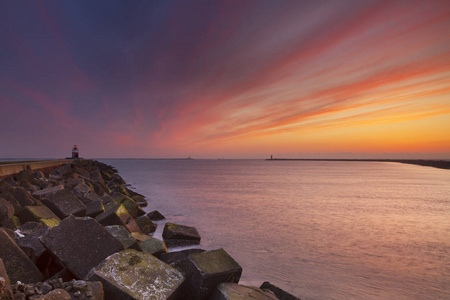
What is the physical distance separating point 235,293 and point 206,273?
388mm

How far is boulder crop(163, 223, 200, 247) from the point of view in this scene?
6.37 meters

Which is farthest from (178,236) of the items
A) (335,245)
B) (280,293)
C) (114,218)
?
(335,245)

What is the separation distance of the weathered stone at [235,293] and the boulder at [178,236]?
3.64 m

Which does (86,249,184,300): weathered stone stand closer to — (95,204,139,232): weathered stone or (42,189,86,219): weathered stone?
(95,204,139,232): weathered stone

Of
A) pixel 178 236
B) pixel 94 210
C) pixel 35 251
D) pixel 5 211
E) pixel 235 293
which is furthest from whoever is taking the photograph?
pixel 178 236

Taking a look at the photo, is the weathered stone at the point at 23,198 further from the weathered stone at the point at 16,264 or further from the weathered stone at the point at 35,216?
the weathered stone at the point at 16,264

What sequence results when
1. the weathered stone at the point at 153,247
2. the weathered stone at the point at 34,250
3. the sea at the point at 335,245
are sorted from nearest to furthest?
the weathered stone at the point at 34,250
the weathered stone at the point at 153,247
the sea at the point at 335,245

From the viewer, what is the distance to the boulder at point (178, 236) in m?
6.37

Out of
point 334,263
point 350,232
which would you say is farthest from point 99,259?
point 350,232

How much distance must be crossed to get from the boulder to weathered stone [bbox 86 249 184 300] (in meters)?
3.41

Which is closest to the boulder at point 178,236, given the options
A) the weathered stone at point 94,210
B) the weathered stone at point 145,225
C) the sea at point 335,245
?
the sea at point 335,245

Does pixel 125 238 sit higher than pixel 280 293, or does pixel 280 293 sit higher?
pixel 125 238

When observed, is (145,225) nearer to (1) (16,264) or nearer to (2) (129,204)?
(2) (129,204)

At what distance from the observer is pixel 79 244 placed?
3.10 m
